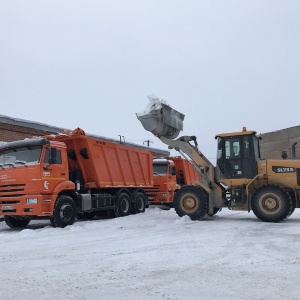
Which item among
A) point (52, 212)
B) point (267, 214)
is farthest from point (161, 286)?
point (267, 214)

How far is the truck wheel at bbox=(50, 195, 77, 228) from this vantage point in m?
11.0

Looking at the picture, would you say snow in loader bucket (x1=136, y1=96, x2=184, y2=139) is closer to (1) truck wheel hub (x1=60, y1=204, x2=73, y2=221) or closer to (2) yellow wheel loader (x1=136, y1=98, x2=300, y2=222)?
(2) yellow wheel loader (x1=136, y1=98, x2=300, y2=222)

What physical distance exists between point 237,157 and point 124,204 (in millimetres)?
4930

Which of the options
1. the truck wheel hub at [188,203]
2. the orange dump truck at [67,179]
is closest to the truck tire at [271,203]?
the truck wheel hub at [188,203]

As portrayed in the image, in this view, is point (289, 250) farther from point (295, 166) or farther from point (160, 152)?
point (160, 152)

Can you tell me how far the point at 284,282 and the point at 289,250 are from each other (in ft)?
7.72

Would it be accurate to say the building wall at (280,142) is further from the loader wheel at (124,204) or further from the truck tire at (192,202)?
the truck tire at (192,202)

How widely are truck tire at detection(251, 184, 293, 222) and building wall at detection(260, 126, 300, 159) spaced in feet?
42.6

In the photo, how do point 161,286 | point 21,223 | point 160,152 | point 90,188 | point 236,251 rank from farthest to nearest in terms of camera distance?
point 160,152 < point 90,188 < point 21,223 < point 236,251 < point 161,286

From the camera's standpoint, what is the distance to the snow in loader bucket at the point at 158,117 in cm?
1255

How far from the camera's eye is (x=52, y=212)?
1088 cm

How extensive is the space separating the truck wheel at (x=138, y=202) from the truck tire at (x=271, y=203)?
5352mm

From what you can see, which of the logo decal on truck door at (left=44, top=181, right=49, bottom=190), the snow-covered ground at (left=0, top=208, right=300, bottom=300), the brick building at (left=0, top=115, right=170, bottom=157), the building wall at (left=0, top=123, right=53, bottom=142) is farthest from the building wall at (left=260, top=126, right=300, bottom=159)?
the logo decal on truck door at (left=44, top=181, right=49, bottom=190)

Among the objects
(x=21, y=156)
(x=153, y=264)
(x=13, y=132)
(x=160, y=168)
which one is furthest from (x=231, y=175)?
(x=13, y=132)
